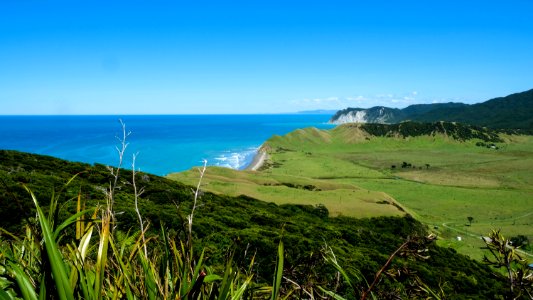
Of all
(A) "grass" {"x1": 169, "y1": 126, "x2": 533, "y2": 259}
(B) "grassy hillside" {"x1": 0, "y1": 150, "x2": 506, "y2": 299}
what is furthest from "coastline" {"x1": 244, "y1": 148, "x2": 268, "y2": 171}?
(B) "grassy hillside" {"x1": 0, "y1": 150, "x2": 506, "y2": 299}

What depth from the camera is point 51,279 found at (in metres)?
2.35

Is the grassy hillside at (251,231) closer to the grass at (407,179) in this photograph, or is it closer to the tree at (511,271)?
the tree at (511,271)

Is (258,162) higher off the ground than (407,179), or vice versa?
(258,162)

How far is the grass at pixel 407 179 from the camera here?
56562mm

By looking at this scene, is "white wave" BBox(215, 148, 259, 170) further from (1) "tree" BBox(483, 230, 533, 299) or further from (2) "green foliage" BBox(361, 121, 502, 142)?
(1) "tree" BBox(483, 230, 533, 299)

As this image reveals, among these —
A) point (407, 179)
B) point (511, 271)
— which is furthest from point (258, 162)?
point (511, 271)

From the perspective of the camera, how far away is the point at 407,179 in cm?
10725

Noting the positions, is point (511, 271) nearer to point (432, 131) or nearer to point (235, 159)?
point (235, 159)

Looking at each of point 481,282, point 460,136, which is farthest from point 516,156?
point 481,282

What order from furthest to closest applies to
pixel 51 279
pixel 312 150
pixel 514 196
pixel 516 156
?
pixel 312 150 < pixel 516 156 < pixel 514 196 < pixel 51 279

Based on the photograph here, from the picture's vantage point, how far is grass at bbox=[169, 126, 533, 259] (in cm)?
5656

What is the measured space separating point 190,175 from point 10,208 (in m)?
50.1

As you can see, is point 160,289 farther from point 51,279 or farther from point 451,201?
point 451,201

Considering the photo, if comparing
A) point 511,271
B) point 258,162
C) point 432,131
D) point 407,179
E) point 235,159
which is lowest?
point 407,179
